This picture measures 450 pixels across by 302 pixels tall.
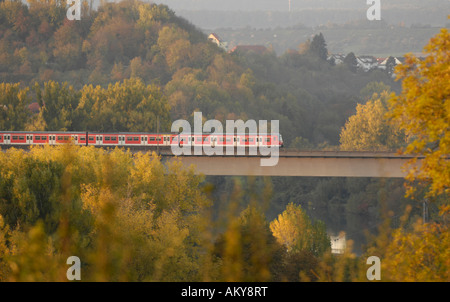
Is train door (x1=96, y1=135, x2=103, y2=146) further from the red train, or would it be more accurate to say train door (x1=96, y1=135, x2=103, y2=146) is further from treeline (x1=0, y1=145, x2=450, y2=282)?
treeline (x1=0, y1=145, x2=450, y2=282)

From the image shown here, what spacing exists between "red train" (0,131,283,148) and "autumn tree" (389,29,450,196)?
48803mm

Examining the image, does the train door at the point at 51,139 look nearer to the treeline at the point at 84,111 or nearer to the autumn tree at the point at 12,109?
the treeline at the point at 84,111

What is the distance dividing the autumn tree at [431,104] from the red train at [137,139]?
160 feet

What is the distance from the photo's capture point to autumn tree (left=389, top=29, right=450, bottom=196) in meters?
18.0

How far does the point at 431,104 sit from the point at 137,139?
5578 cm

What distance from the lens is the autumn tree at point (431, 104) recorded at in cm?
1802

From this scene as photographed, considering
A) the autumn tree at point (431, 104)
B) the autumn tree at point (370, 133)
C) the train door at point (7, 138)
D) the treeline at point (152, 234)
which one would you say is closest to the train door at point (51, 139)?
the train door at point (7, 138)

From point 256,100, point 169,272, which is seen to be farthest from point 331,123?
point 169,272

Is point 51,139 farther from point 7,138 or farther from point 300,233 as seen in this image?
point 300,233

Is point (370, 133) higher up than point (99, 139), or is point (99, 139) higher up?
point (370, 133)

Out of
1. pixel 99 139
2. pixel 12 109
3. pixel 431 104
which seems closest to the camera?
pixel 431 104

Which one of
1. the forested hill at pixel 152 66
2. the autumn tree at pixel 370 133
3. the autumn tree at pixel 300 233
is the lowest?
the autumn tree at pixel 300 233

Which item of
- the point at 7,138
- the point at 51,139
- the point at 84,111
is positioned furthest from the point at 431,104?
the point at 84,111

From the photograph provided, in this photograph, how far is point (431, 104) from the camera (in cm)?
1842
